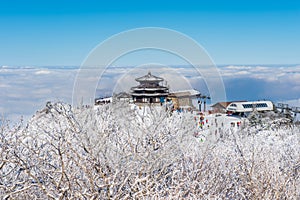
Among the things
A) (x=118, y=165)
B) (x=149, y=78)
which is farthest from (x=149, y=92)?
(x=118, y=165)

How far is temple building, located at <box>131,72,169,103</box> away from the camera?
27344 mm

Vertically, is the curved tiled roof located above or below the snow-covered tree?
above

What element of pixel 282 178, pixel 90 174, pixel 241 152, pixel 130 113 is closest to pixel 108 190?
pixel 90 174

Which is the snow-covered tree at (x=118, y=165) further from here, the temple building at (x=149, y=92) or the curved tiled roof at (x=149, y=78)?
the curved tiled roof at (x=149, y=78)

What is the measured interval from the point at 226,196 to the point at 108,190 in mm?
4887

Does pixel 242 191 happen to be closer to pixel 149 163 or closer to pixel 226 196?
A: pixel 226 196

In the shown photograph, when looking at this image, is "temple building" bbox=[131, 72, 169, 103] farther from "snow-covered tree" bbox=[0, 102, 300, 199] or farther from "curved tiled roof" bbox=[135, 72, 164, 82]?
"snow-covered tree" bbox=[0, 102, 300, 199]

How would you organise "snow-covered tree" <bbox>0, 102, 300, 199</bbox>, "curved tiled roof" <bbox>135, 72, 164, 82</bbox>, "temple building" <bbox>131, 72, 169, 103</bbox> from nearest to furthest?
"snow-covered tree" <bbox>0, 102, 300, 199</bbox>
"temple building" <bbox>131, 72, 169, 103</bbox>
"curved tiled roof" <bbox>135, 72, 164, 82</bbox>

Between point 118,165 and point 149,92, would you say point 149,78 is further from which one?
point 118,165

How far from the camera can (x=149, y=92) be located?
2750 cm

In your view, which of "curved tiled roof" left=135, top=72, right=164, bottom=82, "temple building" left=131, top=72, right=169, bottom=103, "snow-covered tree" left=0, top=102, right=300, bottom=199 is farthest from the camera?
"curved tiled roof" left=135, top=72, right=164, bottom=82

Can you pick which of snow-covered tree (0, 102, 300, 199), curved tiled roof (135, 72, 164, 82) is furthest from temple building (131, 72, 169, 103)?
snow-covered tree (0, 102, 300, 199)

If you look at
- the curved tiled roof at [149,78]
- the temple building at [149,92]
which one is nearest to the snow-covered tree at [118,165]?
the temple building at [149,92]

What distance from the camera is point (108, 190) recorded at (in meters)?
7.47
